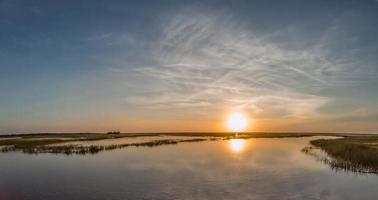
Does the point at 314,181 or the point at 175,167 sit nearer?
the point at 314,181

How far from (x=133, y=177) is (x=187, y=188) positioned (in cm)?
655

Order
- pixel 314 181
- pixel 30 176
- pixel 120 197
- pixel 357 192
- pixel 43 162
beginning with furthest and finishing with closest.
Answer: pixel 43 162
pixel 30 176
pixel 314 181
pixel 357 192
pixel 120 197

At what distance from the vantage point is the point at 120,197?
21406 millimetres

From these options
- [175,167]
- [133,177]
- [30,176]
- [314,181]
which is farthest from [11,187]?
[314,181]

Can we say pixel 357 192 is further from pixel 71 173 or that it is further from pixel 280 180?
pixel 71 173

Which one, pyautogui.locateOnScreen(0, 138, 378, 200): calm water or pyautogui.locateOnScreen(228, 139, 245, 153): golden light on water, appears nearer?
pyautogui.locateOnScreen(0, 138, 378, 200): calm water

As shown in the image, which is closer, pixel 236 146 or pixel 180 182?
pixel 180 182

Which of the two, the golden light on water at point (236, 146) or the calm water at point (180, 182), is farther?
the golden light on water at point (236, 146)

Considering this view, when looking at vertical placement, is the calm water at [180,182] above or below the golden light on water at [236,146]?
below

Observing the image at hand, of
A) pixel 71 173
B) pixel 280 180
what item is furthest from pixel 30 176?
pixel 280 180

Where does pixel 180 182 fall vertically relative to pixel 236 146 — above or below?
below

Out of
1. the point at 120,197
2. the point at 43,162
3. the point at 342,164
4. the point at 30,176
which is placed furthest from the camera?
the point at 43,162

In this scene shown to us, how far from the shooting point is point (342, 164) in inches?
1373

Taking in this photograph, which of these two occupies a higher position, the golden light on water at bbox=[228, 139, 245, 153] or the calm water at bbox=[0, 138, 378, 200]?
the golden light on water at bbox=[228, 139, 245, 153]
